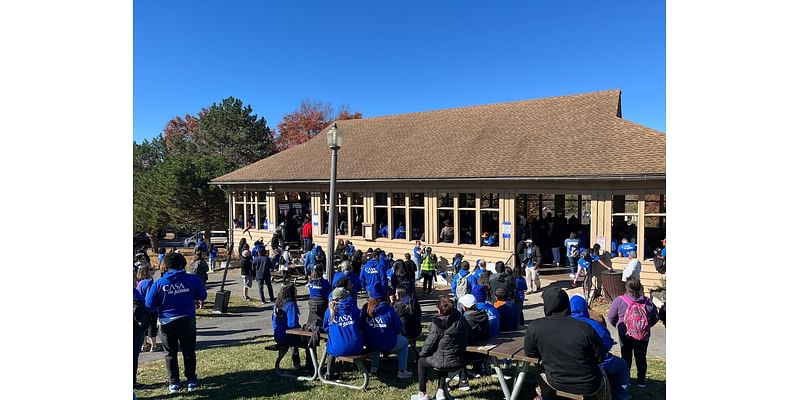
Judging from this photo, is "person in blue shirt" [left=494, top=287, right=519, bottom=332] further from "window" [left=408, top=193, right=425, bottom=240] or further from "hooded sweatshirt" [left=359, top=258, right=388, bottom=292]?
"window" [left=408, top=193, right=425, bottom=240]

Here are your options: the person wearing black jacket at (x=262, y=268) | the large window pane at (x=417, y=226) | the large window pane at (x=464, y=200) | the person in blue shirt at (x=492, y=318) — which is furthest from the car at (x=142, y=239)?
the person in blue shirt at (x=492, y=318)

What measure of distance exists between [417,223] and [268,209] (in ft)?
22.3

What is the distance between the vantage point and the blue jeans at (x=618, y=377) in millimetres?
5289

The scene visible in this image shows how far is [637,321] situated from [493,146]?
11562 millimetres

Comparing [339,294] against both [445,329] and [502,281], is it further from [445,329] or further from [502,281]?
[502,281]

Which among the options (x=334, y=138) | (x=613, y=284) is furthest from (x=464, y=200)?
(x=334, y=138)

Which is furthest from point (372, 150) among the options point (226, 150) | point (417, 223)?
point (226, 150)

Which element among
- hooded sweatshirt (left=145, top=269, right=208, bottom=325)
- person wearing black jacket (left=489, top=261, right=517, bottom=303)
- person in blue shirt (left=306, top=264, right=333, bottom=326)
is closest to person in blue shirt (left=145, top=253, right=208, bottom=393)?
hooded sweatshirt (left=145, top=269, right=208, bottom=325)

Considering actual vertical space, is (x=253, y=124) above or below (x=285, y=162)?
above

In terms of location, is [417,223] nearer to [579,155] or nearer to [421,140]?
[421,140]

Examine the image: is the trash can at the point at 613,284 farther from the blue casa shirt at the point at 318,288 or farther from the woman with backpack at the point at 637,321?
the blue casa shirt at the point at 318,288

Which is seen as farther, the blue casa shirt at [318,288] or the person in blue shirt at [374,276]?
the person in blue shirt at [374,276]

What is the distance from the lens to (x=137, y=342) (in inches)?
243

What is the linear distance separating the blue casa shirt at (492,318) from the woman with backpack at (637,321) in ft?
5.01
